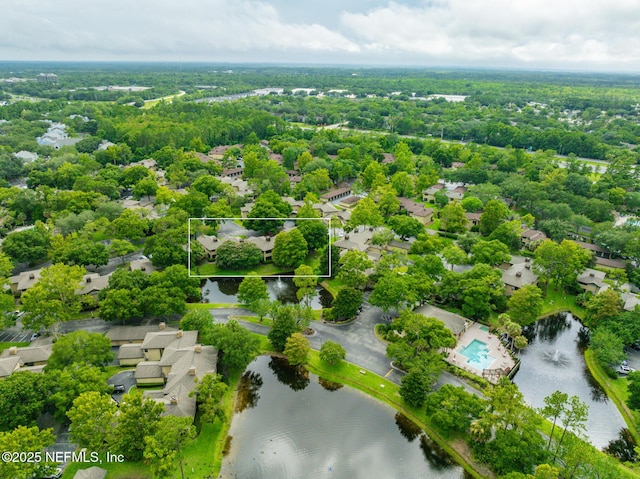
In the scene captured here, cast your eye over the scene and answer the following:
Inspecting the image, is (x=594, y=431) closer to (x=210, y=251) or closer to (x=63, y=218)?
(x=210, y=251)

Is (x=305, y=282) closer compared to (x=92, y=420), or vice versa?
(x=92, y=420)

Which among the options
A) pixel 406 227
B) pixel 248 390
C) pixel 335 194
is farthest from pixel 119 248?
pixel 335 194

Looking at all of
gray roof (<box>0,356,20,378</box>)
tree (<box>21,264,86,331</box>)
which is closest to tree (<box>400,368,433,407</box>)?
gray roof (<box>0,356,20,378</box>)

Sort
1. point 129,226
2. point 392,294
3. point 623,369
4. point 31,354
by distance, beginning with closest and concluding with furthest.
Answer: point 31,354, point 623,369, point 392,294, point 129,226

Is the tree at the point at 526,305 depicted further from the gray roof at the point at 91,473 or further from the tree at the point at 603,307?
the gray roof at the point at 91,473

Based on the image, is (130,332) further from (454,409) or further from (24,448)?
(454,409)

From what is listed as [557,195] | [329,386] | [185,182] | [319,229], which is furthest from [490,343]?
[185,182]
